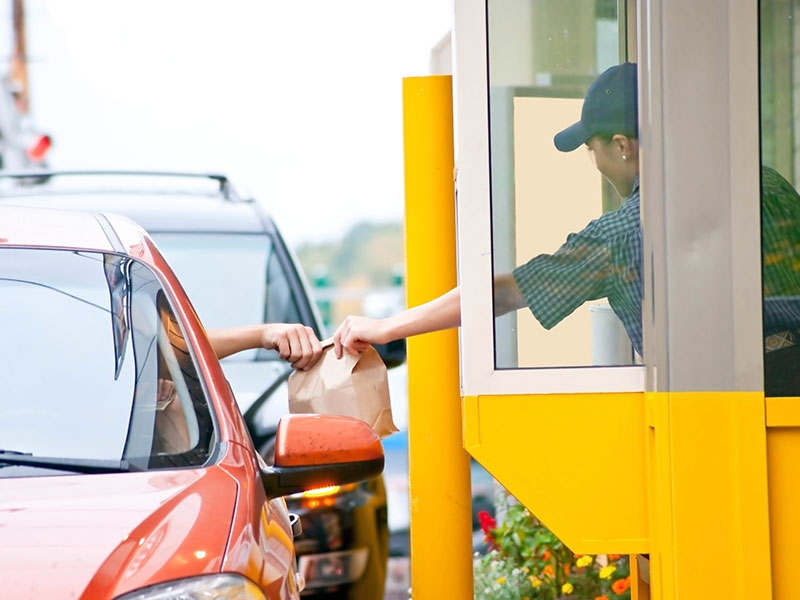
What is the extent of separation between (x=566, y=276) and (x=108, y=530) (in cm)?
150

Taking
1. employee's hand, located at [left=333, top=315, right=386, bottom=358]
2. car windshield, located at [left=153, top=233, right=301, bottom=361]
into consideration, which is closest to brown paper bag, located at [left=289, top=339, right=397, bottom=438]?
employee's hand, located at [left=333, top=315, right=386, bottom=358]

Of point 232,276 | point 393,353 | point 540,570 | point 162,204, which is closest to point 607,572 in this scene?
point 540,570

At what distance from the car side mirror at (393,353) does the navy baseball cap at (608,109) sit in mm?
2290

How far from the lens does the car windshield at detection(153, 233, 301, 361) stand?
595 cm

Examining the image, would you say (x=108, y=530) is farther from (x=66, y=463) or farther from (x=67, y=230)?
(x=67, y=230)

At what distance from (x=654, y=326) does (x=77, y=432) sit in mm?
1443

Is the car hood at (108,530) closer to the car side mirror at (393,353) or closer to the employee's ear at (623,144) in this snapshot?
the employee's ear at (623,144)

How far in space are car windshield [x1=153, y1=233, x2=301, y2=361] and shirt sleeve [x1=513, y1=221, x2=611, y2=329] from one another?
269 centimetres

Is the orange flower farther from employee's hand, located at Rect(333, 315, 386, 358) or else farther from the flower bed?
employee's hand, located at Rect(333, 315, 386, 358)

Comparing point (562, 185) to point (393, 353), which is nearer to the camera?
point (562, 185)

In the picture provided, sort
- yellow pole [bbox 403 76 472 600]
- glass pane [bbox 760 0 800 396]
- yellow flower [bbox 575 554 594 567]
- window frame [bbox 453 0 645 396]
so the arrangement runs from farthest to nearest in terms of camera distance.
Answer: yellow flower [bbox 575 554 594 567] < yellow pole [bbox 403 76 472 600] < window frame [bbox 453 0 645 396] < glass pane [bbox 760 0 800 396]

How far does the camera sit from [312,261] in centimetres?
4928

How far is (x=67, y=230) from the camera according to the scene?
3248 millimetres

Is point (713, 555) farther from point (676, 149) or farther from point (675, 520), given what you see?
point (676, 149)
